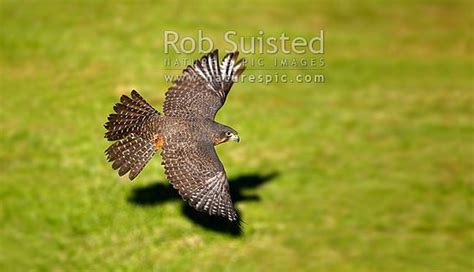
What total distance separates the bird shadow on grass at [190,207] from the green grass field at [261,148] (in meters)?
0.05

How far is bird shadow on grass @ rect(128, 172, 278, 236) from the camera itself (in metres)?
19.3

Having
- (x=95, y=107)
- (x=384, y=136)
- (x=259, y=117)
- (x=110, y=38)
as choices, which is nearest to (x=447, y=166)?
(x=384, y=136)

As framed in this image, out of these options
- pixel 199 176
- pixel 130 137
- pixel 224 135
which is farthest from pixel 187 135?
pixel 199 176

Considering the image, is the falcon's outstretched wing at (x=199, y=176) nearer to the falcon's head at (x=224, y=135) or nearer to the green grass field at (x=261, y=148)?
the falcon's head at (x=224, y=135)

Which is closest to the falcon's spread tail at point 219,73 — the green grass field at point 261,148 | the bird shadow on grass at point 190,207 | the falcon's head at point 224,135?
the falcon's head at point 224,135

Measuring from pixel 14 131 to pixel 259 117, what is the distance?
7680 millimetres

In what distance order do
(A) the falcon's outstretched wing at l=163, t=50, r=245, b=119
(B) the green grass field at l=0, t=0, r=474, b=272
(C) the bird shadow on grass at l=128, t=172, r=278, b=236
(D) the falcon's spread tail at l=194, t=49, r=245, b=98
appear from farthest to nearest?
(C) the bird shadow on grass at l=128, t=172, r=278, b=236 → (B) the green grass field at l=0, t=0, r=474, b=272 → (D) the falcon's spread tail at l=194, t=49, r=245, b=98 → (A) the falcon's outstretched wing at l=163, t=50, r=245, b=119

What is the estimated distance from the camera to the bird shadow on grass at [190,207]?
19.3 metres

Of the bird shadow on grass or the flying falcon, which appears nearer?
the flying falcon

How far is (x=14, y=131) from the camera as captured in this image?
22.6m

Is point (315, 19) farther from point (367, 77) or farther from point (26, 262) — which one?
point (26, 262)

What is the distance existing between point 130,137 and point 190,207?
4.72m

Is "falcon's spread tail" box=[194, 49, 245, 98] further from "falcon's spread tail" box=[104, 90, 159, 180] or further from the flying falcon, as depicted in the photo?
"falcon's spread tail" box=[104, 90, 159, 180]

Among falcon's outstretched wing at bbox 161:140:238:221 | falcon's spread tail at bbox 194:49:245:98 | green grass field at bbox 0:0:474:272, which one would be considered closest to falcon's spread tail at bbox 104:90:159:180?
falcon's outstretched wing at bbox 161:140:238:221
